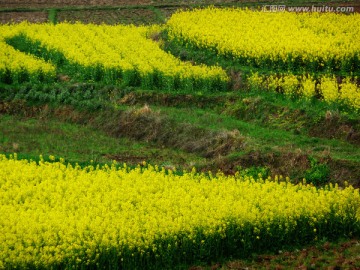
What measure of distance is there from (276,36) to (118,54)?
6.18 m

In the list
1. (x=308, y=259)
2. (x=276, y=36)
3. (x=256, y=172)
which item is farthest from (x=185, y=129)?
(x=308, y=259)

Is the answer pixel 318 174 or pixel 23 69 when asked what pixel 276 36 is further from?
pixel 318 174

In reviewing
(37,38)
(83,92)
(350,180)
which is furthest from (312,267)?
(37,38)

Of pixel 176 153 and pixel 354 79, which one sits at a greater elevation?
pixel 354 79

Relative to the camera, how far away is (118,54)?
1233 inches

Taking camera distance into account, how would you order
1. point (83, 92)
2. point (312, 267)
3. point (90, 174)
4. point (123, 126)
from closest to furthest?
point (312, 267) → point (90, 174) → point (123, 126) → point (83, 92)

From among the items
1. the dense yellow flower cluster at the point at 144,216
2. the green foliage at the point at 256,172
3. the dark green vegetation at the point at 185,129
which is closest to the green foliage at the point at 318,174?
the dark green vegetation at the point at 185,129

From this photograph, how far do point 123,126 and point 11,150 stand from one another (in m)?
4.02

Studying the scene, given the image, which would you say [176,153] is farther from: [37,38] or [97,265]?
[37,38]

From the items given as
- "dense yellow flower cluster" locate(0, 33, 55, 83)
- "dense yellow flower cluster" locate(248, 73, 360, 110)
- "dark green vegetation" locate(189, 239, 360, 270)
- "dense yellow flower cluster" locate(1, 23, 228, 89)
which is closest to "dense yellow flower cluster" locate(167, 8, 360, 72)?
"dense yellow flower cluster" locate(248, 73, 360, 110)

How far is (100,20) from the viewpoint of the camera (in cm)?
4025

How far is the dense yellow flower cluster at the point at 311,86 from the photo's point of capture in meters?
23.8

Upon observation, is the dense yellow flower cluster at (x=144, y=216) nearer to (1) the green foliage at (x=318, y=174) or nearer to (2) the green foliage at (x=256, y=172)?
(1) the green foliage at (x=318, y=174)

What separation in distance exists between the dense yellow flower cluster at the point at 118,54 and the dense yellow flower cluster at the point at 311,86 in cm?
177
